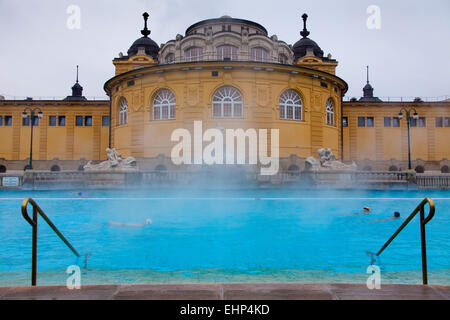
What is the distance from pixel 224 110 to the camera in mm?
27859

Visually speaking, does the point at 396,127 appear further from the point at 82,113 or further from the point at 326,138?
the point at 82,113

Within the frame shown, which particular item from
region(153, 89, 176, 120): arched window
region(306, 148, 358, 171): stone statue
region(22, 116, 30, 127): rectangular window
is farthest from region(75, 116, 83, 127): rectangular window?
region(306, 148, 358, 171): stone statue

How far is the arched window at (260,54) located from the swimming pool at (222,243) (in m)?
21.7

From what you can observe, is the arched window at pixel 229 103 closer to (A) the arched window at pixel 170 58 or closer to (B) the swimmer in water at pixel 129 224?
(A) the arched window at pixel 170 58

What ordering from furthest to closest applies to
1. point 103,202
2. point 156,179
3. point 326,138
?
point 326,138
point 156,179
point 103,202

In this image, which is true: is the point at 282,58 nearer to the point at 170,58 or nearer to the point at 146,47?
the point at 170,58

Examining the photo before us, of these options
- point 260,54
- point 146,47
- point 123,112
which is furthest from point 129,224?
point 146,47

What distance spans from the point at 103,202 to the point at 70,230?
5.29 m

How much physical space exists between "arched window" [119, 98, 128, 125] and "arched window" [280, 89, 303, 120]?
14.8 meters

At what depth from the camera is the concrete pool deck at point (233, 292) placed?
297 cm

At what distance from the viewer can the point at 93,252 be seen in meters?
7.29

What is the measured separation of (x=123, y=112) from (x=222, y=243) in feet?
88.2

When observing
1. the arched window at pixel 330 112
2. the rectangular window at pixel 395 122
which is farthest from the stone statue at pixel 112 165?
the rectangular window at pixel 395 122
